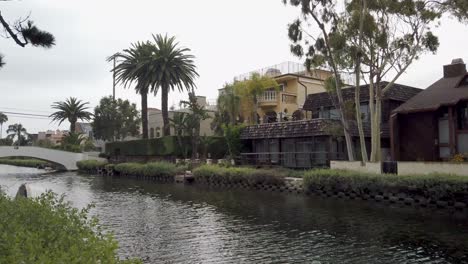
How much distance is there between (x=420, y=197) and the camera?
A: 64.3 ft

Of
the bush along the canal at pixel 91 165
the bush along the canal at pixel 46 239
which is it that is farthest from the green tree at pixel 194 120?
the bush along the canal at pixel 46 239

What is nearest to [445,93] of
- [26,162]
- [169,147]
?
[169,147]

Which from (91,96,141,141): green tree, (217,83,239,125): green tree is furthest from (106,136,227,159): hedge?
(91,96,141,141): green tree

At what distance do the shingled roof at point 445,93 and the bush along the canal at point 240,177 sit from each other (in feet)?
33.0

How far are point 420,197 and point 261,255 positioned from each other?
11.4m

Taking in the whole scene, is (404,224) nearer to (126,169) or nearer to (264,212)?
(264,212)

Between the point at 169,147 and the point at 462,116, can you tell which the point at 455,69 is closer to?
the point at 462,116

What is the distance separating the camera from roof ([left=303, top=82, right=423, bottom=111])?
107 ft

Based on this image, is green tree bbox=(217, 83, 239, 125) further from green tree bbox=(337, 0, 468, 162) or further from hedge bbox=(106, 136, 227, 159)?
green tree bbox=(337, 0, 468, 162)

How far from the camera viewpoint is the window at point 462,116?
26109 millimetres

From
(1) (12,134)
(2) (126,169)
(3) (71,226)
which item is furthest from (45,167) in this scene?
(3) (71,226)

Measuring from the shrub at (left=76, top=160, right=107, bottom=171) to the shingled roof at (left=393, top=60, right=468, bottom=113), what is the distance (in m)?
37.8

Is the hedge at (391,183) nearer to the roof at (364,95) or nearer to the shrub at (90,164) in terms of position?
the roof at (364,95)

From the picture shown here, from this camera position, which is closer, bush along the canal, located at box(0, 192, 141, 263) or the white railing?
bush along the canal, located at box(0, 192, 141, 263)
